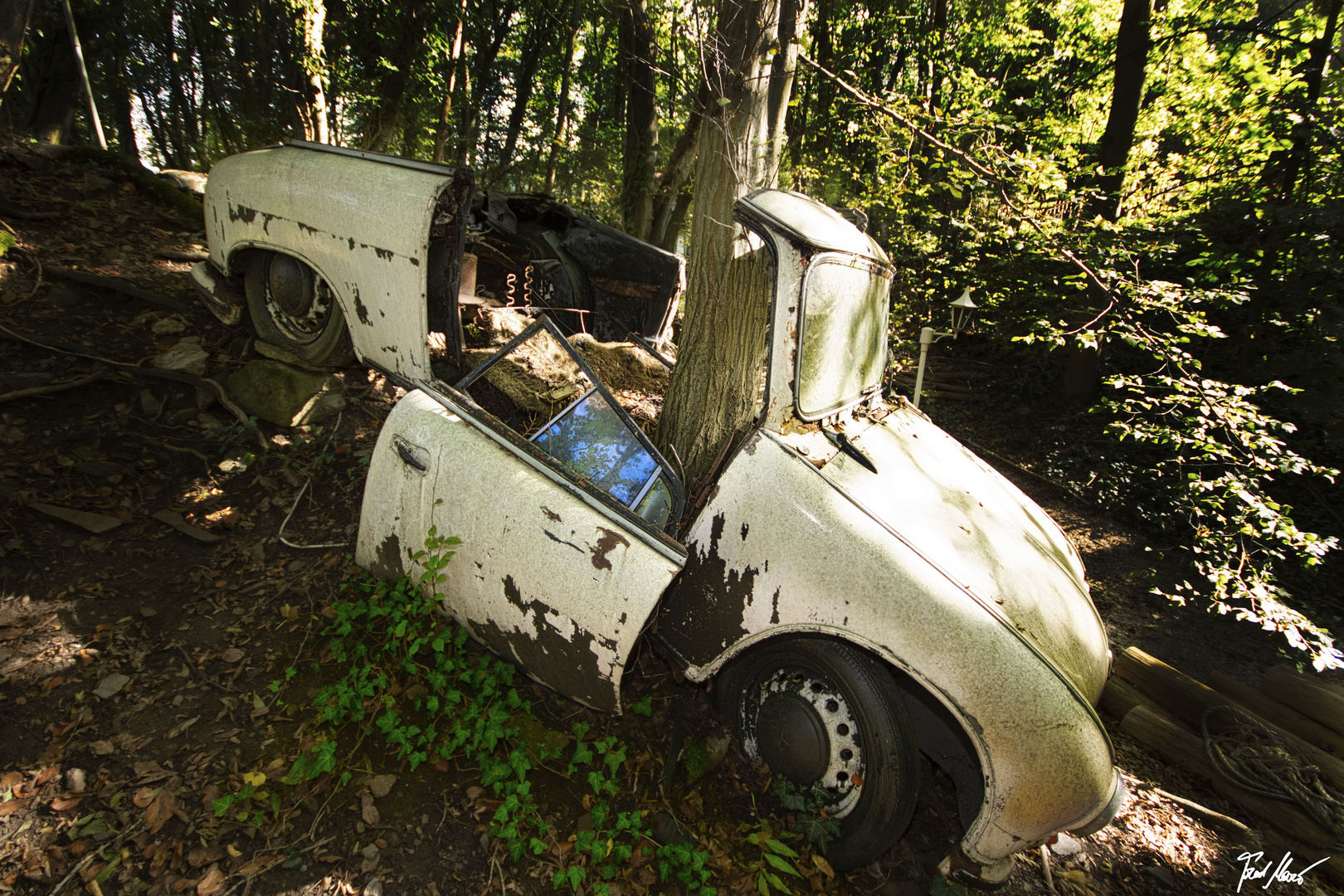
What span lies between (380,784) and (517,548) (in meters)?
1.01

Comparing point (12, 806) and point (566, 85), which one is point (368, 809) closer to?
point (12, 806)

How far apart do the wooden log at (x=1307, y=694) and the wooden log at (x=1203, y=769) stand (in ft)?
1.75

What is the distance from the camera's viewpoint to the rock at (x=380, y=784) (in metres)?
2.16

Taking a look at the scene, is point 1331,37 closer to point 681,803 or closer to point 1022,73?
point 1022,73

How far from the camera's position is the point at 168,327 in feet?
13.8

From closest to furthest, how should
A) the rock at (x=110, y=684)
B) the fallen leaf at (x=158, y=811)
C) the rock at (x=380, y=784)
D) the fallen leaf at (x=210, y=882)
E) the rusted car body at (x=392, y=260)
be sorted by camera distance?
1. the fallen leaf at (x=210, y=882)
2. the fallen leaf at (x=158, y=811)
3. the rock at (x=380, y=784)
4. the rock at (x=110, y=684)
5. the rusted car body at (x=392, y=260)

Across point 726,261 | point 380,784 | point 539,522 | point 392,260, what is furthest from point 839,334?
point 380,784

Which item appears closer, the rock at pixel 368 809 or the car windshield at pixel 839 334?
the rock at pixel 368 809

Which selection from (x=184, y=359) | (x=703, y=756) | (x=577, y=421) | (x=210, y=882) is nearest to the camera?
(x=210, y=882)

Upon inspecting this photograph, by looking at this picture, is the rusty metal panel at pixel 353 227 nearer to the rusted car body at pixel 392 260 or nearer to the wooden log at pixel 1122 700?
the rusted car body at pixel 392 260

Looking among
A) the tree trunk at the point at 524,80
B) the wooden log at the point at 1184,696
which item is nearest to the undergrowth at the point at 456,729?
the wooden log at the point at 1184,696

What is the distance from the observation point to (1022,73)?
34.2 ft

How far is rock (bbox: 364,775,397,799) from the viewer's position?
216 centimetres

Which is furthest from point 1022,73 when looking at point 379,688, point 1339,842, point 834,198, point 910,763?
point 379,688
